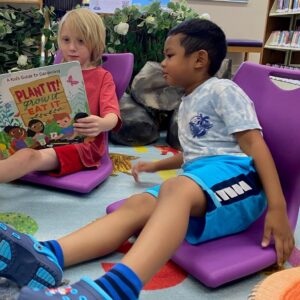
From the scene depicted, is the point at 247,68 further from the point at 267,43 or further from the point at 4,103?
the point at 267,43

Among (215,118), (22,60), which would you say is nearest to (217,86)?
(215,118)

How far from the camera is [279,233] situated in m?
0.85

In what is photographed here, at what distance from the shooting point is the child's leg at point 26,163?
1.17 metres

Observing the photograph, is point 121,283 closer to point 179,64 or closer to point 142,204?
point 142,204

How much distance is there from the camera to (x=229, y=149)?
94 cm

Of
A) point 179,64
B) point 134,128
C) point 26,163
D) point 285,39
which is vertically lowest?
point 134,128

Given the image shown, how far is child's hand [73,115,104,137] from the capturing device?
1.28 metres

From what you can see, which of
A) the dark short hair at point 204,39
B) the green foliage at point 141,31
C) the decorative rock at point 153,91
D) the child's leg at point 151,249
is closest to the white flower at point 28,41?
the green foliage at point 141,31

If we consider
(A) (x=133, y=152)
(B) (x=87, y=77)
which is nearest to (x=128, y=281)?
(B) (x=87, y=77)

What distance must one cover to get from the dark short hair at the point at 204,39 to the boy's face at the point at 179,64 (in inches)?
0.5

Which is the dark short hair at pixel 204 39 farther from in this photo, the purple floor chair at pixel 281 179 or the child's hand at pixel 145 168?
the child's hand at pixel 145 168

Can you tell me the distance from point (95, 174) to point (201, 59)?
0.54m

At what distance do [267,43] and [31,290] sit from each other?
394cm

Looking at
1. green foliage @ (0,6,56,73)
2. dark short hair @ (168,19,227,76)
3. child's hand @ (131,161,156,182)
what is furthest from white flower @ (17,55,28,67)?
dark short hair @ (168,19,227,76)
